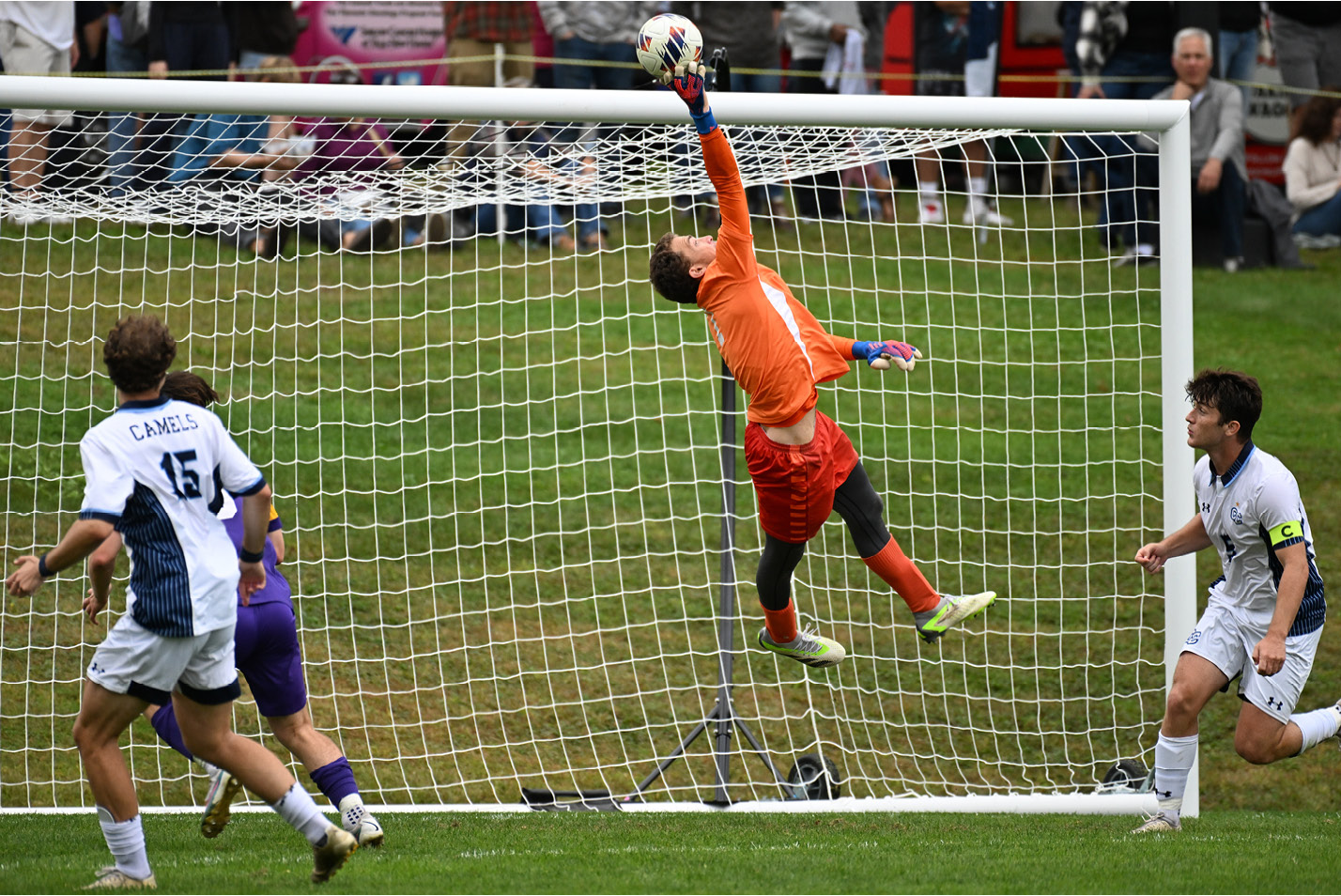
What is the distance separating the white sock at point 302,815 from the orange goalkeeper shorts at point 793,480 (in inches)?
84.0

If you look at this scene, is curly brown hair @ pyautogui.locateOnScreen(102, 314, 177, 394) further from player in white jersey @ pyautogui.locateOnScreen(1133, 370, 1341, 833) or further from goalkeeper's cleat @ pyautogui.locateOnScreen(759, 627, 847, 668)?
player in white jersey @ pyautogui.locateOnScreen(1133, 370, 1341, 833)

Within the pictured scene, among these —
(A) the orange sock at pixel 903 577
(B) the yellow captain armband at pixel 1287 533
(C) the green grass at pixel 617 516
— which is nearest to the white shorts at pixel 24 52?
(C) the green grass at pixel 617 516

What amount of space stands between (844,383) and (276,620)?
24.6 ft

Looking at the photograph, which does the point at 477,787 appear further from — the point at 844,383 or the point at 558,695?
the point at 844,383

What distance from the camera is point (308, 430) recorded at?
10.5 meters

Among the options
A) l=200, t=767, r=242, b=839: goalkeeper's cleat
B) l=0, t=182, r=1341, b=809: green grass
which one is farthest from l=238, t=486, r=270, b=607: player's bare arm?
l=0, t=182, r=1341, b=809: green grass

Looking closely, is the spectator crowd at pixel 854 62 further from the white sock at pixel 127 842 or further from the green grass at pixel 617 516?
the white sock at pixel 127 842

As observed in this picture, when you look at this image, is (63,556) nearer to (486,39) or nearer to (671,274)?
(671,274)

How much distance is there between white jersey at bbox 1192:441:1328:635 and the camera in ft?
18.1

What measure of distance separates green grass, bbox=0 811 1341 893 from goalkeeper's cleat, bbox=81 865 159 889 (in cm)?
5

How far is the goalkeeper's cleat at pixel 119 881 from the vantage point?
4785mm

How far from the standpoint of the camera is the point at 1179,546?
19.2 ft

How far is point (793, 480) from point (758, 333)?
62 cm

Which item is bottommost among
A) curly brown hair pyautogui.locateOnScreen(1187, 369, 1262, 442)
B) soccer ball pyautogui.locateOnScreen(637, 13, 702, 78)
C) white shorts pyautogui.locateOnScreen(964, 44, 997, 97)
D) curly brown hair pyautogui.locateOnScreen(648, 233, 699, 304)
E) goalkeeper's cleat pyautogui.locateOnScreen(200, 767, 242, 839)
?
goalkeeper's cleat pyautogui.locateOnScreen(200, 767, 242, 839)
